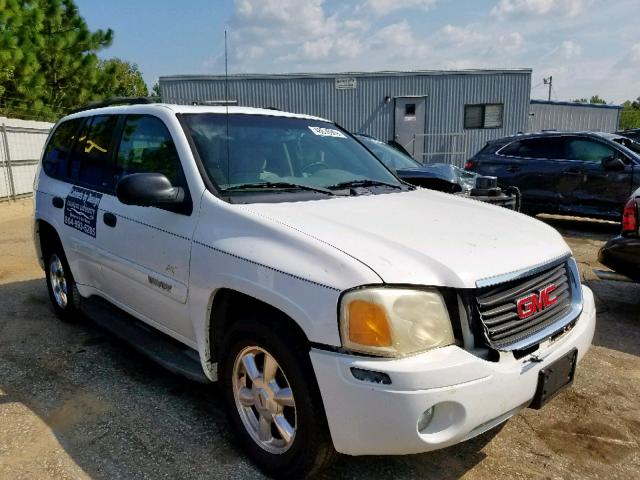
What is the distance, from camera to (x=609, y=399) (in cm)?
327

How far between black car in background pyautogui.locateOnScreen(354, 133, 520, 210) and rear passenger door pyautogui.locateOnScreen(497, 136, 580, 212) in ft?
5.99

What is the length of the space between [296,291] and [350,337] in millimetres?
291

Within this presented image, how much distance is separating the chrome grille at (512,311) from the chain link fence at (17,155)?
509 inches

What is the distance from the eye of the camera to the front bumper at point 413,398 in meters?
1.95

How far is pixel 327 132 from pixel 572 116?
84.7 feet

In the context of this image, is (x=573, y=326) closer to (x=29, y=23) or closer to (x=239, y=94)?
(x=239, y=94)

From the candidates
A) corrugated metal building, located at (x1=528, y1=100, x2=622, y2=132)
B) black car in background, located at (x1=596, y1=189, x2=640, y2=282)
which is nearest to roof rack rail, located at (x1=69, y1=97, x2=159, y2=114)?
black car in background, located at (x1=596, y1=189, x2=640, y2=282)

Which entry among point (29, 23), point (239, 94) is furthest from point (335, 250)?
point (29, 23)

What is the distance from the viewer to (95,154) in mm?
3893

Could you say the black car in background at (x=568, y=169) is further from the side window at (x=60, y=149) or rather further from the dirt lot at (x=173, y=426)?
the side window at (x=60, y=149)

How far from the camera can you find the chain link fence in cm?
1286

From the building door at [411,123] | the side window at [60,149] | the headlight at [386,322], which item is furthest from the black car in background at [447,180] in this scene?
the building door at [411,123]

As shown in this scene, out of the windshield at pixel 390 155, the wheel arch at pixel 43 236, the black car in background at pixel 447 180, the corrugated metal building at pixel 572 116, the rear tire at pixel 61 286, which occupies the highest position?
the corrugated metal building at pixel 572 116

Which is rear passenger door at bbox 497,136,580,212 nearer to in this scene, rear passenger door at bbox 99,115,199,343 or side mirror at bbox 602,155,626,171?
side mirror at bbox 602,155,626,171
